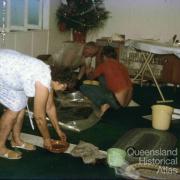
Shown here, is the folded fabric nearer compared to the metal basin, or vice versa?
the folded fabric

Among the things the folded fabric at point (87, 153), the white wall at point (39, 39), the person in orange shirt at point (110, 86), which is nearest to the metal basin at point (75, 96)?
the person in orange shirt at point (110, 86)

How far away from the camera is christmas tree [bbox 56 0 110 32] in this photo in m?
5.42

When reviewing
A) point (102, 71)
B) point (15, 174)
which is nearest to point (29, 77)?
point (15, 174)

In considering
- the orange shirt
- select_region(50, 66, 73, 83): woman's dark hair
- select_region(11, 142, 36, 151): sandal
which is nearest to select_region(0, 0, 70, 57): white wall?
the orange shirt

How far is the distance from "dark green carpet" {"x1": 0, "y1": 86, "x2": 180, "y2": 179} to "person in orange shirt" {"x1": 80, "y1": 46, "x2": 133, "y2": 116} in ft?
0.53

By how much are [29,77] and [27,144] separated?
2.17 feet

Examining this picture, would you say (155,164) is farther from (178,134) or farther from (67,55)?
(67,55)

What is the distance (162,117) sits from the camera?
3221 mm

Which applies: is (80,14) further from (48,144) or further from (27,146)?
(48,144)

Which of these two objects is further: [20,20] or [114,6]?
[114,6]

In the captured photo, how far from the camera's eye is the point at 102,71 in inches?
138

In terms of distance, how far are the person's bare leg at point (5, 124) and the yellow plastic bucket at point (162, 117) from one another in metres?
1.37

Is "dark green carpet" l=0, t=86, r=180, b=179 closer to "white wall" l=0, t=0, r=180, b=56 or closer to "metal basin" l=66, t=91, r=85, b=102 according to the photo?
"metal basin" l=66, t=91, r=85, b=102

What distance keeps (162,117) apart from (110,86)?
0.60 m
